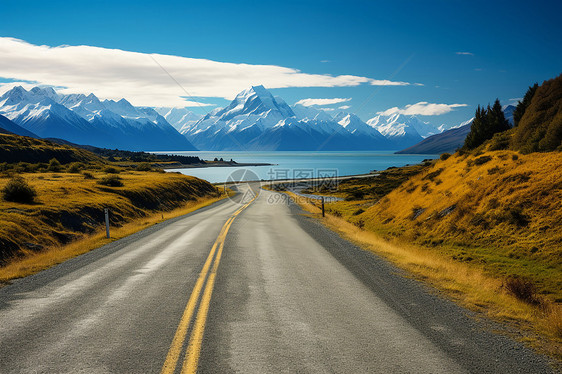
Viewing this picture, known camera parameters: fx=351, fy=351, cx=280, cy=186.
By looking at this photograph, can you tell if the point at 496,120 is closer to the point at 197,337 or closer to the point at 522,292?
the point at 522,292

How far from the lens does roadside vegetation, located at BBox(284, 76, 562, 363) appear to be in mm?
7680

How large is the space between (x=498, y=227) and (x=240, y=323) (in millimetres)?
13609

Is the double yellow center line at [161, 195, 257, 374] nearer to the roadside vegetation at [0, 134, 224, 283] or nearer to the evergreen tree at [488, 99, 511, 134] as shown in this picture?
the roadside vegetation at [0, 134, 224, 283]

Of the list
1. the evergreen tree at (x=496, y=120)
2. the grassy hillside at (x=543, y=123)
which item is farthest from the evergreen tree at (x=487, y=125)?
the grassy hillside at (x=543, y=123)

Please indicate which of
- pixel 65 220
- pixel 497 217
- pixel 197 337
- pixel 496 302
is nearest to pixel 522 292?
pixel 496 302

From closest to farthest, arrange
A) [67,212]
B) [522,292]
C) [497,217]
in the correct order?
[522,292], [497,217], [67,212]

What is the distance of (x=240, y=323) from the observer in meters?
6.07

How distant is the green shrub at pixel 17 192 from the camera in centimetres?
2028

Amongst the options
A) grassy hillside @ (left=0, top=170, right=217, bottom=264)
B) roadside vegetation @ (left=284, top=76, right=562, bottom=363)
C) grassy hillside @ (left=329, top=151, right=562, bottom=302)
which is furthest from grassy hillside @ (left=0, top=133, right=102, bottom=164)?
grassy hillside @ (left=329, top=151, right=562, bottom=302)

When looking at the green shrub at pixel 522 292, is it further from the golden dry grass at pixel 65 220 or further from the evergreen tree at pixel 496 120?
the evergreen tree at pixel 496 120

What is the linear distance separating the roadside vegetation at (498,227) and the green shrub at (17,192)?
18957mm

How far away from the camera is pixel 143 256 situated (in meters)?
12.0

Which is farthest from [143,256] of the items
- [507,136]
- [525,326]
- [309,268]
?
[507,136]

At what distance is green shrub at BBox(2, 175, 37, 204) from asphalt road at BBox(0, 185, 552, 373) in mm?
13323
